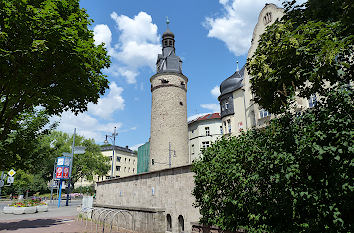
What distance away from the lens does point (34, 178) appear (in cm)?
5512

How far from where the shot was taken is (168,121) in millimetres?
33719

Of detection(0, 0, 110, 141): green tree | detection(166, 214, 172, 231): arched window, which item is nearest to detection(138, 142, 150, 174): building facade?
detection(166, 214, 172, 231): arched window

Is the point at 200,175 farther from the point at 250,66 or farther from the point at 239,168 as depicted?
the point at 250,66

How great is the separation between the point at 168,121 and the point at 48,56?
25949 mm

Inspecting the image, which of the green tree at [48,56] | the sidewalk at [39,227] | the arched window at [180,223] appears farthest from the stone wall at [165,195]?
the green tree at [48,56]

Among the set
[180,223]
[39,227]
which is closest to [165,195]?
[180,223]

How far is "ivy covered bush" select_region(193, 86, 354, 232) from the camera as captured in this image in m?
4.13

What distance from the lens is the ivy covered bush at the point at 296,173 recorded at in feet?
13.5

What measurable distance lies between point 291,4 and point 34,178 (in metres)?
61.4

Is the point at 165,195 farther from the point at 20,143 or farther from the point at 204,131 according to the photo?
the point at 204,131

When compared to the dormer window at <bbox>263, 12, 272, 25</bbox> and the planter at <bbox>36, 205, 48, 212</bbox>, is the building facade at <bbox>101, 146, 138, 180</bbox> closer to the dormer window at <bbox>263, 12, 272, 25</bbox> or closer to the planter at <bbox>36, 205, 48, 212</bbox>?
the planter at <bbox>36, 205, 48, 212</bbox>

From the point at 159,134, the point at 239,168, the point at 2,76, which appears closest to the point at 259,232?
the point at 239,168

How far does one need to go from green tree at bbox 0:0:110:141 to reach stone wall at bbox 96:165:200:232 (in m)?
5.46

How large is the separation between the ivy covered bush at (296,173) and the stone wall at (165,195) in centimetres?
448
